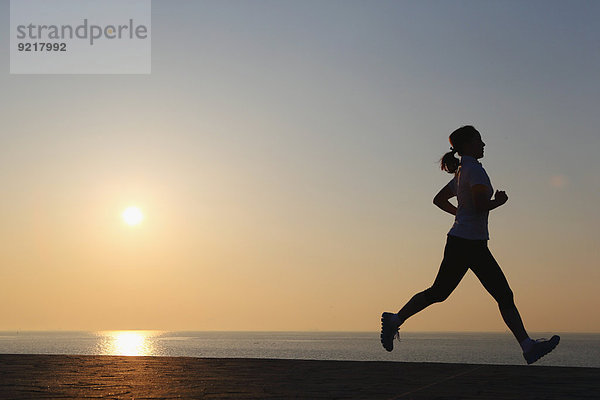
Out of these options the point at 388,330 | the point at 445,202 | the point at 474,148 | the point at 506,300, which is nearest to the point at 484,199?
the point at 474,148

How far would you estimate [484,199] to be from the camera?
6848 millimetres

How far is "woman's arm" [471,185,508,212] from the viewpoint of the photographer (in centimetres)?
680

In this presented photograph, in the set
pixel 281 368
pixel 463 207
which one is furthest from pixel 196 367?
pixel 463 207

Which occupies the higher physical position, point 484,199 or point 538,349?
point 484,199

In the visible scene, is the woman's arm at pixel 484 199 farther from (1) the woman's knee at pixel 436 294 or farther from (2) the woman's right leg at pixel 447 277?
(1) the woman's knee at pixel 436 294

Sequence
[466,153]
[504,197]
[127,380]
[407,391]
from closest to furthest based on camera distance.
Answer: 1. [407,391]
2. [127,380]
3. [504,197]
4. [466,153]

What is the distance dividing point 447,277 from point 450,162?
1.17 meters

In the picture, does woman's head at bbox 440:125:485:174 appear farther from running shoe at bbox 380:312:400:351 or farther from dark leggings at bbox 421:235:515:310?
running shoe at bbox 380:312:400:351

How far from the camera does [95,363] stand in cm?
805

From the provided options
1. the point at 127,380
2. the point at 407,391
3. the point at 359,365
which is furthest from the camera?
the point at 359,365

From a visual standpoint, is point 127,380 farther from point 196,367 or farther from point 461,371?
point 461,371

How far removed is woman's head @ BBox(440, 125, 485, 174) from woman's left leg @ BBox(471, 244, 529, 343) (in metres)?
0.93

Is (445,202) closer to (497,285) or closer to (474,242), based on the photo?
(474,242)

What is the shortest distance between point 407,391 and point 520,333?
7.24 ft
